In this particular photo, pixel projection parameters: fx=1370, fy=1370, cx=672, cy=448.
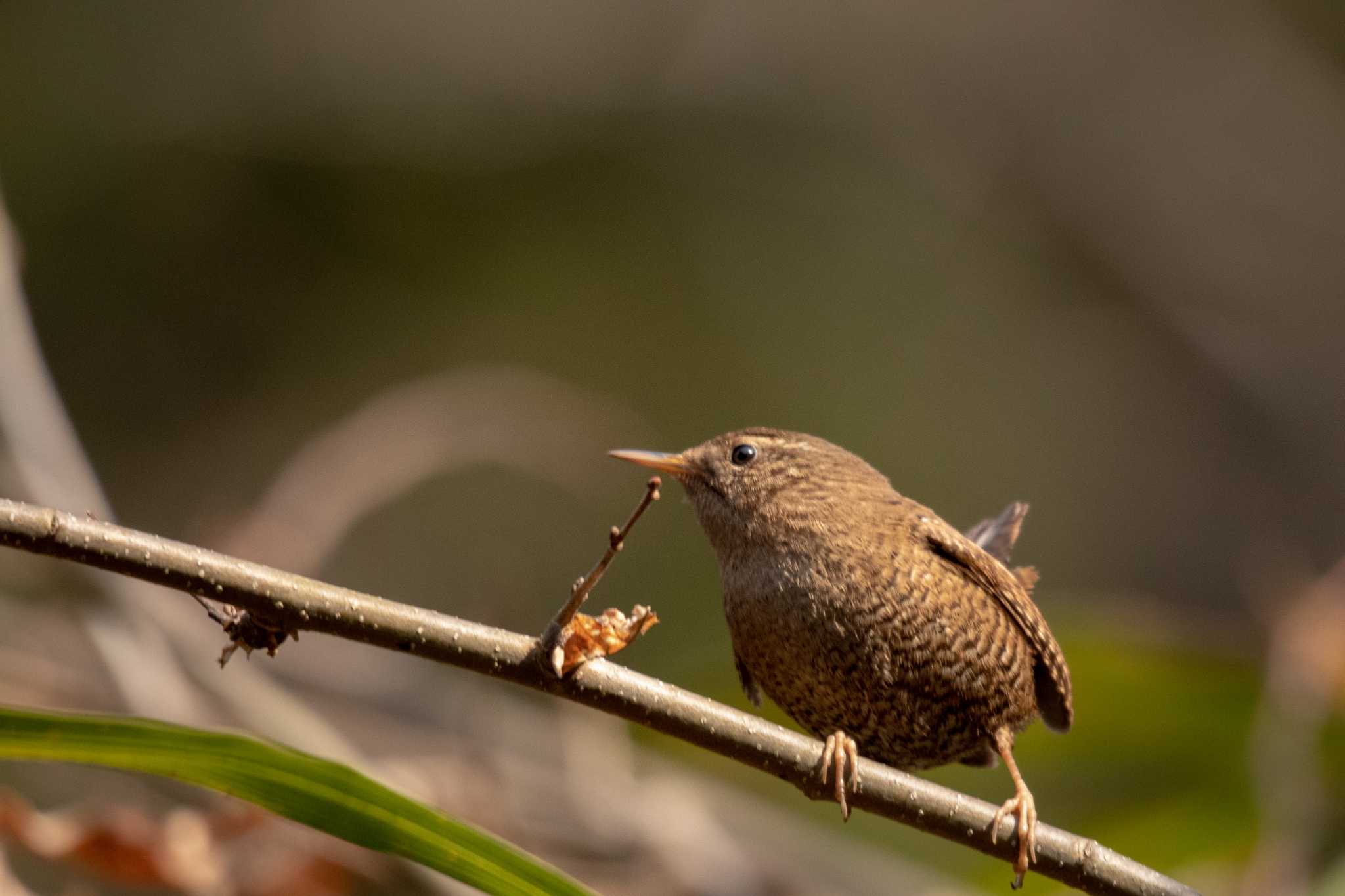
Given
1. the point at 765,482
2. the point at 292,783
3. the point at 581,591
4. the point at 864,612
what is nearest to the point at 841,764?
the point at 864,612

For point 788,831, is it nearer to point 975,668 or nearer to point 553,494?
point 975,668

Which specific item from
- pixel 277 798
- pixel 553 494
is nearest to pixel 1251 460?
pixel 553 494

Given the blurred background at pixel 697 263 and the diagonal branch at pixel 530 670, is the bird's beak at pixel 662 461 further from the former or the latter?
the blurred background at pixel 697 263

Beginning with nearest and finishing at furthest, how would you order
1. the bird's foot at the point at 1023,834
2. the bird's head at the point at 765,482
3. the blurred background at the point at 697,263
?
the bird's foot at the point at 1023,834
the bird's head at the point at 765,482
the blurred background at the point at 697,263

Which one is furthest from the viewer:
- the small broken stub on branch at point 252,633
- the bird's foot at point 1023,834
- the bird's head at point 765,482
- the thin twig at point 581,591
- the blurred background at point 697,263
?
the blurred background at point 697,263

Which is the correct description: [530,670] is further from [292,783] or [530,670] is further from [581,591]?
[292,783]

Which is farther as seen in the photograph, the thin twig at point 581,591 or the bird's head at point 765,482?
the bird's head at point 765,482

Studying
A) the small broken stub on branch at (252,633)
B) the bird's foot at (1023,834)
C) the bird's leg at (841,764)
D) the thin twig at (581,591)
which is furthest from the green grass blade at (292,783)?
the bird's foot at (1023,834)

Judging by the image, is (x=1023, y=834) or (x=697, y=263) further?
(x=697, y=263)
